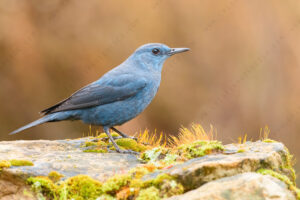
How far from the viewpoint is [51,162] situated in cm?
479

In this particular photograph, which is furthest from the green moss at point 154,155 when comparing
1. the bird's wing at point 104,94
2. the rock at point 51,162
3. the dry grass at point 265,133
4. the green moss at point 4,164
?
the green moss at point 4,164

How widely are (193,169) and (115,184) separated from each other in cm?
89

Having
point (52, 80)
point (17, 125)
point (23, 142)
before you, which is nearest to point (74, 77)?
point (52, 80)

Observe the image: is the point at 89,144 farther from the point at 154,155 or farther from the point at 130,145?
the point at 154,155

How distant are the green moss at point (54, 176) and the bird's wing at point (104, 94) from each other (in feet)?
6.90

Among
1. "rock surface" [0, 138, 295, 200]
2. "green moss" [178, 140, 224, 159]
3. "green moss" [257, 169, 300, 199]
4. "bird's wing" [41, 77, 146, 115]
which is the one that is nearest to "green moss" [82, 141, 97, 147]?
"rock surface" [0, 138, 295, 200]

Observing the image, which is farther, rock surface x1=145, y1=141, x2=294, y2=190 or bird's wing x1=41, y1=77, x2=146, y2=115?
bird's wing x1=41, y1=77, x2=146, y2=115

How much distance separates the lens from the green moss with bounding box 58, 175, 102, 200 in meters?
4.11

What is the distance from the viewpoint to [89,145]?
6.20m

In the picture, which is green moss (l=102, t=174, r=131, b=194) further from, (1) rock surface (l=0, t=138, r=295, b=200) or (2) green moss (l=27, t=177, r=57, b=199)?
(2) green moss (l=27, t=177, r=57, b=199)

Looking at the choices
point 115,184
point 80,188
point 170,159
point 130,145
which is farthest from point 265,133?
point 80,188

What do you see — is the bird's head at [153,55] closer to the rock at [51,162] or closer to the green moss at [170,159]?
the rock at [51,162]

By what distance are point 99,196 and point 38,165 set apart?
41.9 inches

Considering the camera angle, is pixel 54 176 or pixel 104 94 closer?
pixel 54 176
